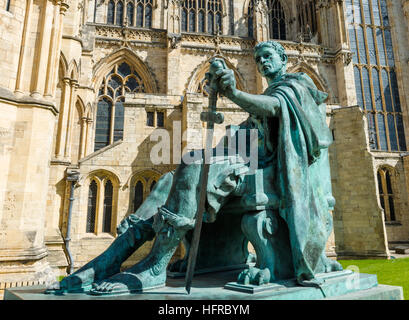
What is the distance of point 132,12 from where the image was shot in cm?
2131

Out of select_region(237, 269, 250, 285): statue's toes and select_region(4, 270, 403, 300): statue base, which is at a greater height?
select_region(237, 269, 250, 285): statue's toes

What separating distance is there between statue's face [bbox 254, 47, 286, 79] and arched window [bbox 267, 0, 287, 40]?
82.0ft

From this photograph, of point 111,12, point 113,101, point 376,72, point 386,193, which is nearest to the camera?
point 113,101

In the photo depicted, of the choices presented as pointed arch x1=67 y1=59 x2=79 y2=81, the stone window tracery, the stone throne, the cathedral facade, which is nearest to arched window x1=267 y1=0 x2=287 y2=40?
the cathedral facade

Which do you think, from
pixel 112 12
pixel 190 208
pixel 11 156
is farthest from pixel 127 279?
pixel 112 12

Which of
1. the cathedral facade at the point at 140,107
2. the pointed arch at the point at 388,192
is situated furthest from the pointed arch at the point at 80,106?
the pointed arch at the point at 388,192

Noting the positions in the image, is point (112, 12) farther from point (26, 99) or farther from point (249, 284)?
point (249, 284)

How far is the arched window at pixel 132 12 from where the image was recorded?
20.9 metres

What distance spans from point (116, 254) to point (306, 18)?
27.2 metres

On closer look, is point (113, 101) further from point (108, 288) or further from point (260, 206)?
point (108, 288)

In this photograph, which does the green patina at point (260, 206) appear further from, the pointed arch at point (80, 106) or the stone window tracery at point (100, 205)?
the pointed arch at point (80, 106)

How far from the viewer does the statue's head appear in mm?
2822

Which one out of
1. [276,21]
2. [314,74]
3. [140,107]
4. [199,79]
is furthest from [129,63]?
[276,21]

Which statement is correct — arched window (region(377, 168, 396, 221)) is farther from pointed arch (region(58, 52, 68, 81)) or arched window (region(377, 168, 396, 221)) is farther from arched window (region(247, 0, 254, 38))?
pointed arch (region(58, 52, 68, 81))
